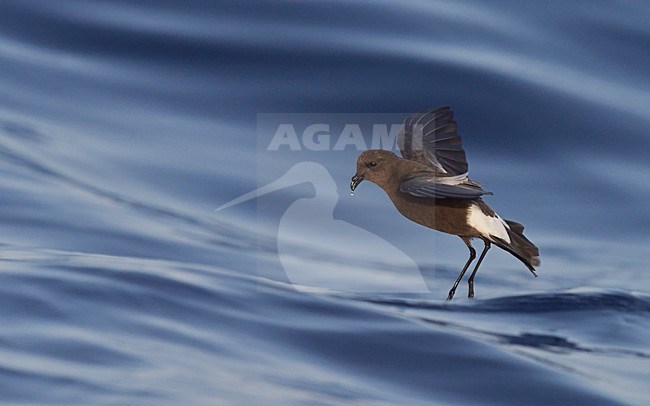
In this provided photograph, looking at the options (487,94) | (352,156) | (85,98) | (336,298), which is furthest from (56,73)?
(336,298)

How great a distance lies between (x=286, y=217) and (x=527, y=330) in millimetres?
2167

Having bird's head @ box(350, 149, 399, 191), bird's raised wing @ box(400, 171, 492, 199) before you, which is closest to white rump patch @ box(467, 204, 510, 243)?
bird's raised wing @ box(400, 171, 492, 199)

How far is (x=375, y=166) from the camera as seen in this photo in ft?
14.9

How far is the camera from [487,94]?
8.06 m

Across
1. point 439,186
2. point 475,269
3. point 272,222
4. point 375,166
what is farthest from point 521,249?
point 272,222

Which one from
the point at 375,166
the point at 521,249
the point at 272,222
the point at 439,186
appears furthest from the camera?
the point at 272,222

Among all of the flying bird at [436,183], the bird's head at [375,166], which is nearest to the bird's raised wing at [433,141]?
the flying bird at [436,183]

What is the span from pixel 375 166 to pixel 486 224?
0.47 m

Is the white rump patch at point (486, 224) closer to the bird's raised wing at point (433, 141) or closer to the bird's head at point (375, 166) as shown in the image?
the bird's raised wing at point (433, 141)

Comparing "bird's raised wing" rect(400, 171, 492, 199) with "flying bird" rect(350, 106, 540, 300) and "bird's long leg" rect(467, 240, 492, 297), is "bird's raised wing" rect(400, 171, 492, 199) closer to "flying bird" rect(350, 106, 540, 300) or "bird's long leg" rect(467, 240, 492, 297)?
"flying bird" rect(350, 106, 540, 300)

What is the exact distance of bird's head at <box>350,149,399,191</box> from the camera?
449cm

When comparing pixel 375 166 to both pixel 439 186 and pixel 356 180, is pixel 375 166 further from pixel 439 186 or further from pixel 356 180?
pixel 439 186

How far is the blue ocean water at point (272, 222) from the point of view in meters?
4.19

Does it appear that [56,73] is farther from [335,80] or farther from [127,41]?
[335,80]
